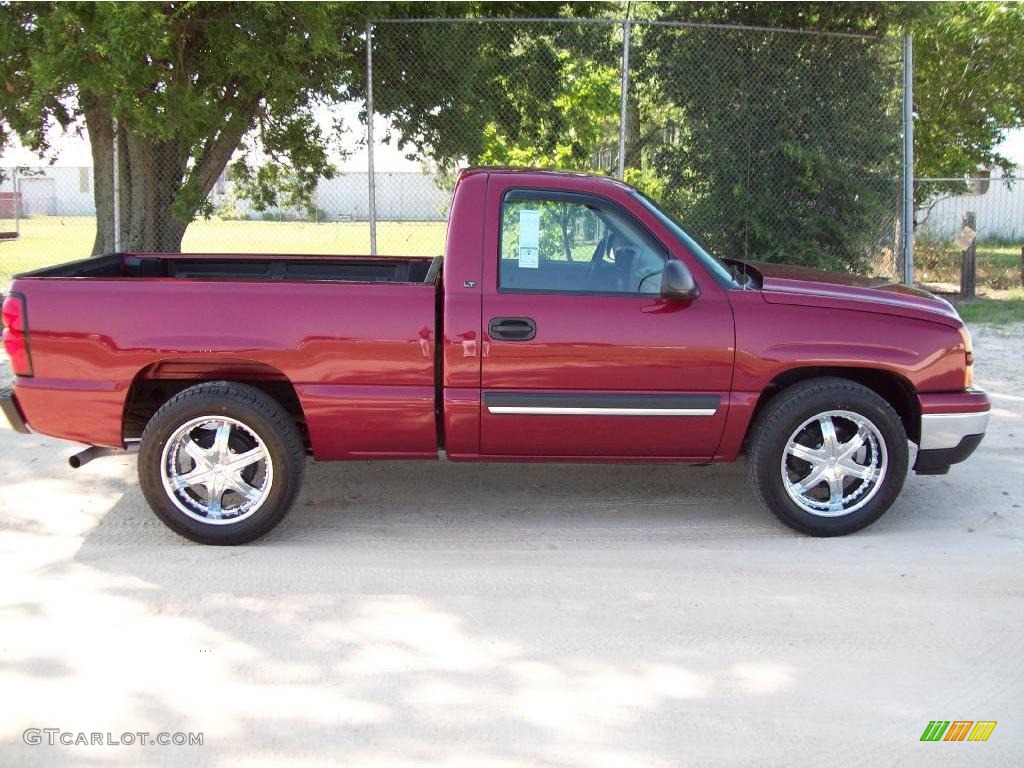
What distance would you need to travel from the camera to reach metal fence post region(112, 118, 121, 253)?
11070 mm

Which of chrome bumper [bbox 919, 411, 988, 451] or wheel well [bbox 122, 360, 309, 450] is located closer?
wheel well [bbox 122, 360, 309, 450]

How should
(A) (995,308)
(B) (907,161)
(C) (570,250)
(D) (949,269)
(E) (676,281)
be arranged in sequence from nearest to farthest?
(E) (676,281) → (C) (570,250) → (B) (907,161) → (A) (995,308) → (D) (949,269)

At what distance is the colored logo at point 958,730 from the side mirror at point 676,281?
2242mm

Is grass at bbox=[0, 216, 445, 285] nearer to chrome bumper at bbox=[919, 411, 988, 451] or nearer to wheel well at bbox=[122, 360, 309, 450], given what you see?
wheel well at bbox=[122, 360, 309, 450]

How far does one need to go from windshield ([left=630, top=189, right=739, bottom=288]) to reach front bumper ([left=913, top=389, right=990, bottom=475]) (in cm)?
120

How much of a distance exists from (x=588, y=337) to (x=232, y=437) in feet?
6.07

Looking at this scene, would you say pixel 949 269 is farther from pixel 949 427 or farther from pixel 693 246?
pixel 693 246

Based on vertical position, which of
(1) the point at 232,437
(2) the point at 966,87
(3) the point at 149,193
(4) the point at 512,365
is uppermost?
(2) the point at 966,87

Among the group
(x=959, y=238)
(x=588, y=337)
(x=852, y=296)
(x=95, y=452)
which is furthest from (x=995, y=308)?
(x=95, y=452)

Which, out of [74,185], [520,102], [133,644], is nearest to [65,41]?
[520,102]

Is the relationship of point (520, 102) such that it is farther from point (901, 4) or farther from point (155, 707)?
point (155, 707)

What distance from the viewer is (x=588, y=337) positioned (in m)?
5.11

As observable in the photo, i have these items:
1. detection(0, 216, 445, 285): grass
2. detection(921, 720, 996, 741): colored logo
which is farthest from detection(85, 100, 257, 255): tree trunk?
detection(921, 720, 996, 741): colored logo

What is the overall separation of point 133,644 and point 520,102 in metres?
8.56
